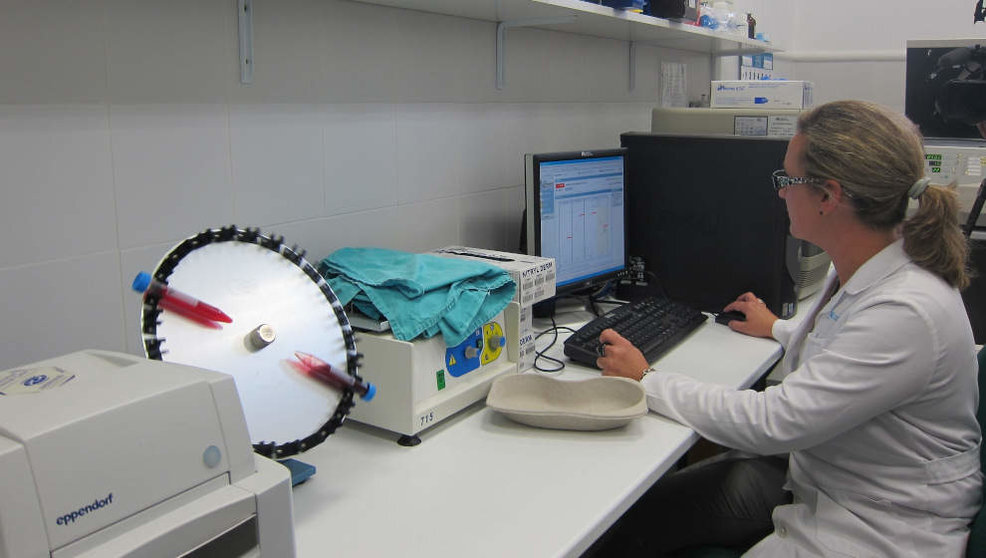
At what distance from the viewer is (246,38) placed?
1429 millimetres

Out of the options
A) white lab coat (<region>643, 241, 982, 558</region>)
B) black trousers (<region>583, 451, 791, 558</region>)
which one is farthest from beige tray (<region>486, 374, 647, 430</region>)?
black trousers (<region>583, 451, 791, 558</region>)

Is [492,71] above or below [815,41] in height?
below

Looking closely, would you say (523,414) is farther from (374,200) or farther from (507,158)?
(507,158)

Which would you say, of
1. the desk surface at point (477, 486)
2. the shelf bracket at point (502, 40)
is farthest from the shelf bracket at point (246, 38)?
the shelf bracket at point (502, 40)

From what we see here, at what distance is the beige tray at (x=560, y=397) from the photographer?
53.9 inches

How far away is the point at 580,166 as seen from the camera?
6.61 ft

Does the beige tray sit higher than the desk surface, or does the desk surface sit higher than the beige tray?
the beige tray

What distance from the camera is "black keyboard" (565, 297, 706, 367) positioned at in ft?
5.53

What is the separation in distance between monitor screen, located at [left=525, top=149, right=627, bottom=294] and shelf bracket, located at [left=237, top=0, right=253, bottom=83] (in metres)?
0.69

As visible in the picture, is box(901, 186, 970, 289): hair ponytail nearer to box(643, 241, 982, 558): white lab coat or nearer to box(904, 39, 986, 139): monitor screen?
box(643, 241, 982, 558): white lab coat

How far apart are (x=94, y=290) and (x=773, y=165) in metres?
1.52

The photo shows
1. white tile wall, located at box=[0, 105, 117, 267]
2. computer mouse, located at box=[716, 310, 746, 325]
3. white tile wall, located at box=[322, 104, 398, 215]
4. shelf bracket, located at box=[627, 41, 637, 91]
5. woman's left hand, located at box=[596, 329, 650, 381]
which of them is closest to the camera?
white tile wall, located at box=[0, 105, 117, 267]

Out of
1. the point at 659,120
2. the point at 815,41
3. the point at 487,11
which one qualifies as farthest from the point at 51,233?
the point at 815,41

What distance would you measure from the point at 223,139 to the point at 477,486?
0.76m
